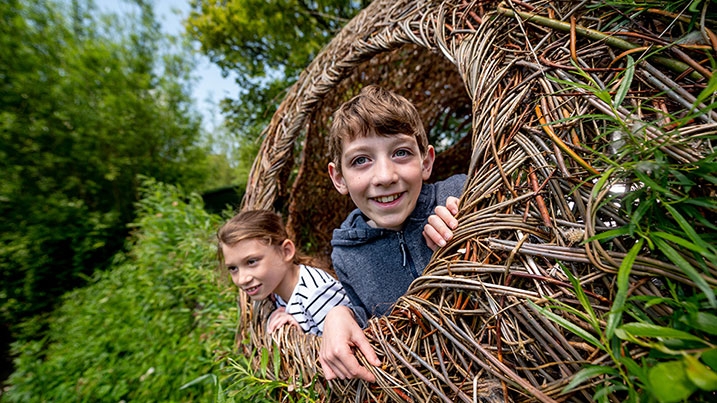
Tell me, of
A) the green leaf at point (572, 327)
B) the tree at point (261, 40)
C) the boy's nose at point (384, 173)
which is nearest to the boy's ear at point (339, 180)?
the boy's nose at point (384, 173)

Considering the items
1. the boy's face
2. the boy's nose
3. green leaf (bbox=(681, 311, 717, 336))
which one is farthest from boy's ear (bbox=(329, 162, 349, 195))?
green leaf (bbox=(681, 311, 717, 336))

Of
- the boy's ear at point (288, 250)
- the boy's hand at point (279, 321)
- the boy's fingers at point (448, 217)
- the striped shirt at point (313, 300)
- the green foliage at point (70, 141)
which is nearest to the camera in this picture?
the boy's fingers at point (448, 217)

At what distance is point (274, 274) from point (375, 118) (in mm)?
776

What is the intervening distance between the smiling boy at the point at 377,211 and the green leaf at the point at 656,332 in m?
0.31

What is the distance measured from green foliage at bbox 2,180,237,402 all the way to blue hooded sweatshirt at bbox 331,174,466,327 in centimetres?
58

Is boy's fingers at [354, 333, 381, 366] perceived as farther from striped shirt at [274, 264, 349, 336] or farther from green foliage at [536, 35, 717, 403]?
striped shirt at [274, 264, 349, 336]

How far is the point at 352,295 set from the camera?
113 cm

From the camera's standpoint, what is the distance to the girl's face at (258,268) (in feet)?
3.90

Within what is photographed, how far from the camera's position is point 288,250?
1.40m

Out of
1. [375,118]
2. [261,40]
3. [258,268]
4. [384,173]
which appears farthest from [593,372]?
[261,40]

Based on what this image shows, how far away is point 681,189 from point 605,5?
34cm

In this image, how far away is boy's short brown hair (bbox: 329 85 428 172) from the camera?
872mm

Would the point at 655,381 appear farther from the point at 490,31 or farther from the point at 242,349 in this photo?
the point at 242,349

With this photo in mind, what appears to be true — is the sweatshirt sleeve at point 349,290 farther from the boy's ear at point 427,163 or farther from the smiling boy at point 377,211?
the boy's ear at point 427,163
